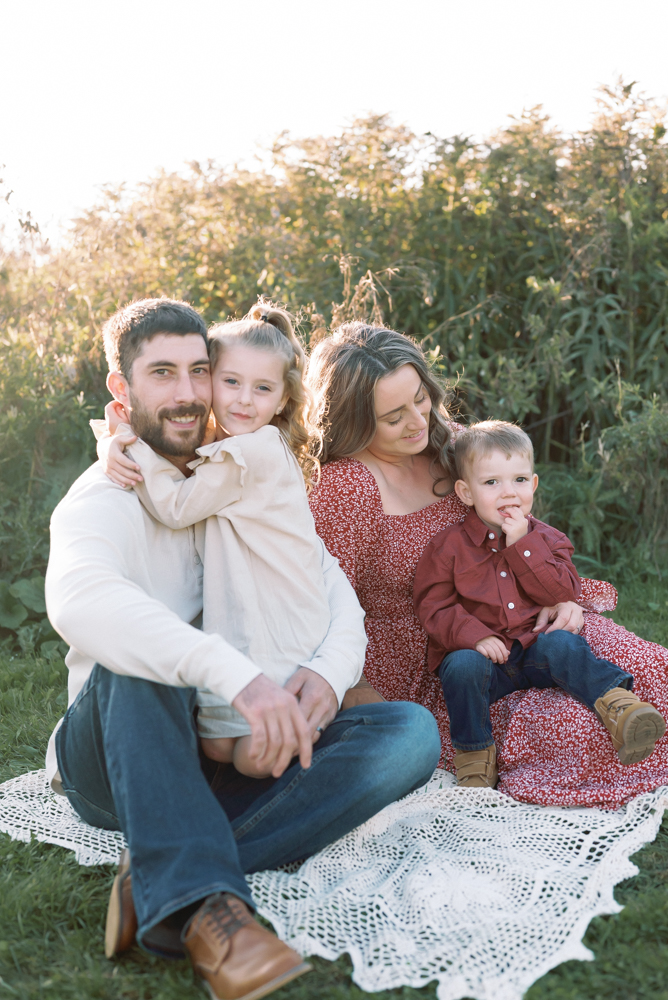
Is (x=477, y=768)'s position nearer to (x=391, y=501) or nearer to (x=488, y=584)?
(x=488, y=584)

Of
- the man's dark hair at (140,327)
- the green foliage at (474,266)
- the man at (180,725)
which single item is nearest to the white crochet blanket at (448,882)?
the man at (180,725)

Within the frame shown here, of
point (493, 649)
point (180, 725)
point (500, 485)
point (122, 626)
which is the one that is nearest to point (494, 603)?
point (493, 649)

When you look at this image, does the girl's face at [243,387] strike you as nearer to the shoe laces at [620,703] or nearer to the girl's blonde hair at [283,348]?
the girl's blonde hair at [283,348]

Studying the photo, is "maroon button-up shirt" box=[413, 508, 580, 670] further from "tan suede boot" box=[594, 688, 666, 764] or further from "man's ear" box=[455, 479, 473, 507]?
"tan suede boot" box=[594, 688, 666, 764]

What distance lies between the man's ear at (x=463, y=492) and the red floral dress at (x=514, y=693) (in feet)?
0.41

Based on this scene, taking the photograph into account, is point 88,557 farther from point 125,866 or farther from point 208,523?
point 125,866

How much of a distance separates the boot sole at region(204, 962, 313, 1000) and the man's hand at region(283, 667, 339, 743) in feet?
2.07

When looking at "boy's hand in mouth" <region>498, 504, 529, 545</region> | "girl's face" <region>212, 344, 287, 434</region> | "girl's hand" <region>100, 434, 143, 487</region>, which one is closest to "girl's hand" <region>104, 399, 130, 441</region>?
"girl's hand" <region>100, 434, 143, 487</region>

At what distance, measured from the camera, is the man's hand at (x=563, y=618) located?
2.98m

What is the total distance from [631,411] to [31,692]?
3222mm

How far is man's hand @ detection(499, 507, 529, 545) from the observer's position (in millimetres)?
3059

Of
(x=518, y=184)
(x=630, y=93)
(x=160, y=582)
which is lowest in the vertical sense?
(x=160, y=582)

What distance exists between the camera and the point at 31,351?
4727 mm

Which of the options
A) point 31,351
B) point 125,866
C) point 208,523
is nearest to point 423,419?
point 208,523
